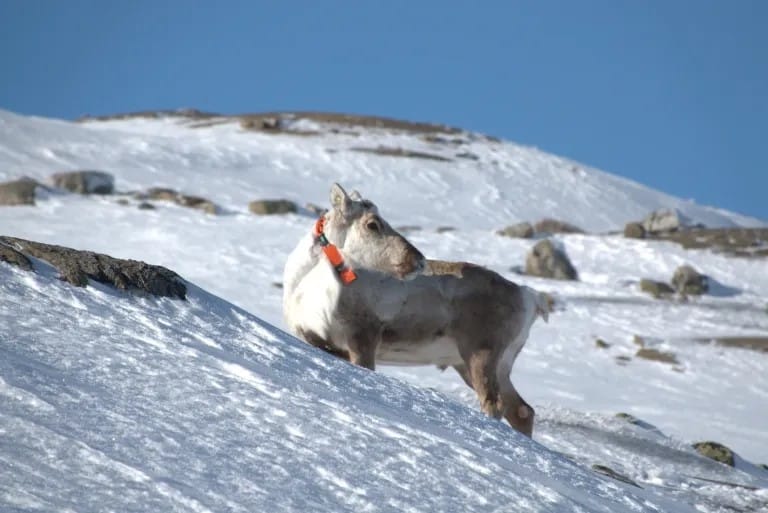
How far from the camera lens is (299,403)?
24.3ft

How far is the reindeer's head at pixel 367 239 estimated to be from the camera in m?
12.0

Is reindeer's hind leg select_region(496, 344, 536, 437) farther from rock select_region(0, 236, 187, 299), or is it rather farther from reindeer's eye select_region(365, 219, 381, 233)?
rock select_region(0, 236, 187, 299)

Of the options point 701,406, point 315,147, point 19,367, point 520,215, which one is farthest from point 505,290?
point 315,147

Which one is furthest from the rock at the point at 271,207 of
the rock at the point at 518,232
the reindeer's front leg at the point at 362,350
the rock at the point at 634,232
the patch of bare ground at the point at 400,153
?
the reindeer's front leg at the point at 362,350

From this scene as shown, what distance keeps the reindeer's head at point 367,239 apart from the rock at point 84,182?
30785 millimetres

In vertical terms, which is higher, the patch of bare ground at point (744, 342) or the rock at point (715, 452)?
the patch of bare ground at point (744, 342)

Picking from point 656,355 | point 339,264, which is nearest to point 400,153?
point 656,355

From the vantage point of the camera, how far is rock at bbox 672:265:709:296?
36719 millimetres

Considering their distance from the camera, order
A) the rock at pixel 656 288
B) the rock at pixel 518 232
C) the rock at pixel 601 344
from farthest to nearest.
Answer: the rock at pixel 518 232 → the rock at pixel 656 288 → the rock at pixel 601 344

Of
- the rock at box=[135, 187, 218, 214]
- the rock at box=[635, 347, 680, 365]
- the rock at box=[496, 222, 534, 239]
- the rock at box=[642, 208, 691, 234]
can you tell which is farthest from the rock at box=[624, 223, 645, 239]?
the rock at box=[135, 187, 218, 214]

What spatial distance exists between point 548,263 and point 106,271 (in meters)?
29.1

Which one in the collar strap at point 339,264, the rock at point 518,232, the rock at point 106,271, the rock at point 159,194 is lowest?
the rock at point 106,271

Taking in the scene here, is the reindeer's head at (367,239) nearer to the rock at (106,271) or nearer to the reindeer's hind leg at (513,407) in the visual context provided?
the reindeer's hind leg at (513,407)

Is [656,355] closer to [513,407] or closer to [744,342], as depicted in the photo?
[744,342]
